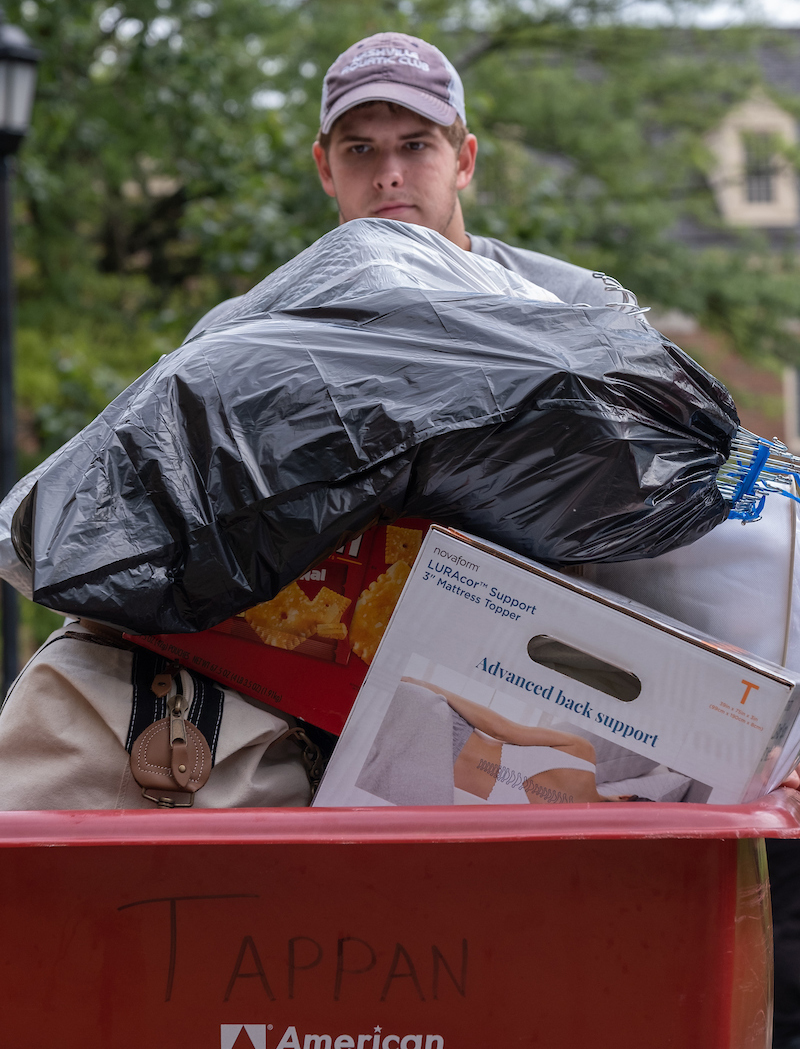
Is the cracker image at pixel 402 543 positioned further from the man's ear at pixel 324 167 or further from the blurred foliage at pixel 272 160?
the blurred foliage at pixel 272 160

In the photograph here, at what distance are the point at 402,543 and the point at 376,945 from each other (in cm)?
52

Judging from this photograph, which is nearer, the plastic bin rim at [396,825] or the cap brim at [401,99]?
the plastic bin rim at [396,825]

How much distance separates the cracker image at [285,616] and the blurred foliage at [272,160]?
4174 mm

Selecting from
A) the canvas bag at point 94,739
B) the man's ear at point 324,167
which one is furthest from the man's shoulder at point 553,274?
the canvas bag at point 94,739

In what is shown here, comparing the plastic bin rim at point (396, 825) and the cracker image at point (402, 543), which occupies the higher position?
the cracker image at point (402, 543)

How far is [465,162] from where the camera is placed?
2.45 meters

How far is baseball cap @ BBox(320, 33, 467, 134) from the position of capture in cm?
215

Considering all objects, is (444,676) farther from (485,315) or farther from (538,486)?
(485,315)

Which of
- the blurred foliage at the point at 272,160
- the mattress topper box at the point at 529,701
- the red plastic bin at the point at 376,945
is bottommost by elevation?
the red plastic bin at the point at 376,945

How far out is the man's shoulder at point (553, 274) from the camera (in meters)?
2.11

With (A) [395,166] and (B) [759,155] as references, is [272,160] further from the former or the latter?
(B) [759,155]

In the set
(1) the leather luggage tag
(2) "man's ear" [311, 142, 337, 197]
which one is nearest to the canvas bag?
(1) the leather luggage tag

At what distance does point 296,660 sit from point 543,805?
421mm

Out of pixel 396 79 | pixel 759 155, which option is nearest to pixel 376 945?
pixel 396 79
